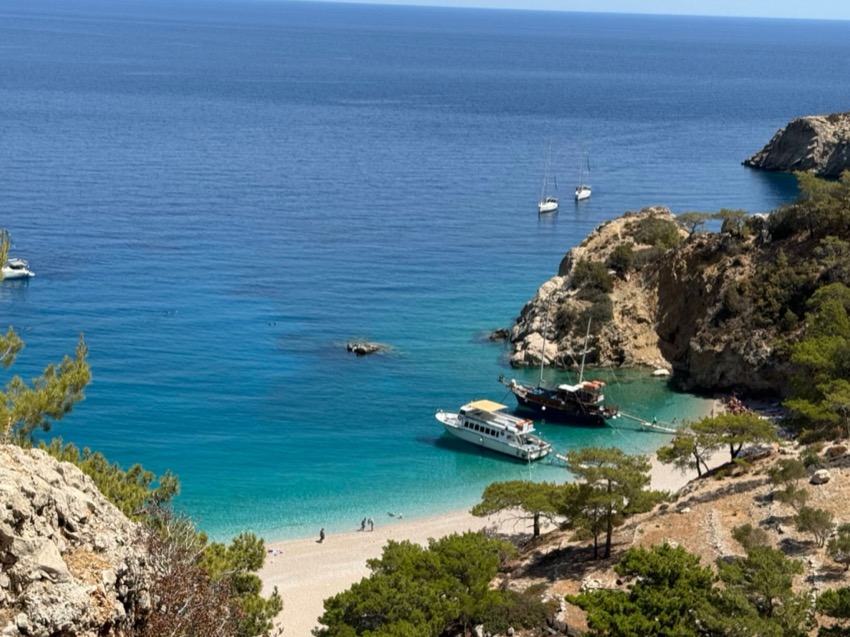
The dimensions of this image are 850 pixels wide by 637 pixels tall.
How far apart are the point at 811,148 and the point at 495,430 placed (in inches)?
3537

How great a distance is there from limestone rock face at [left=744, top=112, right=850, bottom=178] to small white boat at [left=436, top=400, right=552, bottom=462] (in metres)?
82.3

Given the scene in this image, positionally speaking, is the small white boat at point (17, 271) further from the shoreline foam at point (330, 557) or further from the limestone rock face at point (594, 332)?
the shoreline foam at point (330, 557)

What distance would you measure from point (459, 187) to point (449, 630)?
81444mm

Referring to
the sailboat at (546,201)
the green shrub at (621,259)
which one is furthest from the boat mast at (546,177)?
the green shrub at (621,259)

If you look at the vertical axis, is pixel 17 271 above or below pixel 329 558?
above

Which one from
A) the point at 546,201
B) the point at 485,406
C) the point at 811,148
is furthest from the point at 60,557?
the point at 811,148

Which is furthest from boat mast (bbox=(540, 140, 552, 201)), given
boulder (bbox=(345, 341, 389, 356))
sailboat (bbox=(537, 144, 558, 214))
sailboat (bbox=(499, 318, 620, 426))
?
sailboat (bbox=(499, 318, 620, 426))

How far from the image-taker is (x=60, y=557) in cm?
1421

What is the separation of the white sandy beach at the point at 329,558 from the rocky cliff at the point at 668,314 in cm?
1382

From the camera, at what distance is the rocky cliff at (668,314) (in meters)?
57.5

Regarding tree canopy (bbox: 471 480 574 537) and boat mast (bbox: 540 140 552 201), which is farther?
boat mast (bbox: 540 140 552 201)

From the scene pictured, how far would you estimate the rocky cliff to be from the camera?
5753 cm

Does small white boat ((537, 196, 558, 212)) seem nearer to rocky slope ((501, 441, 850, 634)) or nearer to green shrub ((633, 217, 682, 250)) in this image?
green shrub ((633, 217, 682, 250))

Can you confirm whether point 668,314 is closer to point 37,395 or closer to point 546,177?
point 37,395
